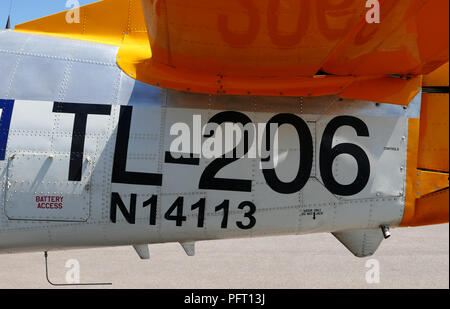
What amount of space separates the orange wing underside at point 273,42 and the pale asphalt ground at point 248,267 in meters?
4.36

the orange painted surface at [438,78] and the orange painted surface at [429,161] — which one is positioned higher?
the orange painted surface at [438,78]

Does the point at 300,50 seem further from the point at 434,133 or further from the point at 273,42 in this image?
the point at 434,133

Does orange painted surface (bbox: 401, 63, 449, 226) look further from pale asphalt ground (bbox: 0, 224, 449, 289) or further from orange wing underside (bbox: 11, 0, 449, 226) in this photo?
pale asphalt ground (bbox: 0, 224, 449, 289)

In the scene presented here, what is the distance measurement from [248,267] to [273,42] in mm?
5884

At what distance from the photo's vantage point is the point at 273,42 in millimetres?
2648

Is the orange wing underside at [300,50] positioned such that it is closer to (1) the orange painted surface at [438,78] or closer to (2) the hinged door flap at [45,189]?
(1) the orange painted surface at [438,78]

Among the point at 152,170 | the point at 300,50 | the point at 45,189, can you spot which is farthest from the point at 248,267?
the point at 300,50

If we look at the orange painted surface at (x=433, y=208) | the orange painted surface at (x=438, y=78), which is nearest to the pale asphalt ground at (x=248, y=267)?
the orange painted surface at (x=433, y=208)

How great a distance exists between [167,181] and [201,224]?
43cm

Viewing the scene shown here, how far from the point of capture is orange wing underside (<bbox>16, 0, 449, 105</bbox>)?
7.80 feet

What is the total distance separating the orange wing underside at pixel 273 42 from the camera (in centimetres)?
238

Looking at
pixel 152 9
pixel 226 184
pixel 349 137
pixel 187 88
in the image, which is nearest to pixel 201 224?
pixel 226 184

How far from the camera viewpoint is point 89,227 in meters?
3.34

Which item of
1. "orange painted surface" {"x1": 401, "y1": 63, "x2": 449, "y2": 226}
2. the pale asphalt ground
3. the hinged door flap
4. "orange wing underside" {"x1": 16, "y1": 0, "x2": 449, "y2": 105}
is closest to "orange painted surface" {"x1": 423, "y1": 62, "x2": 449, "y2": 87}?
"orange painted surface" {"x1": 401, "y1": 63, "x2": 449, "y2": 226}
